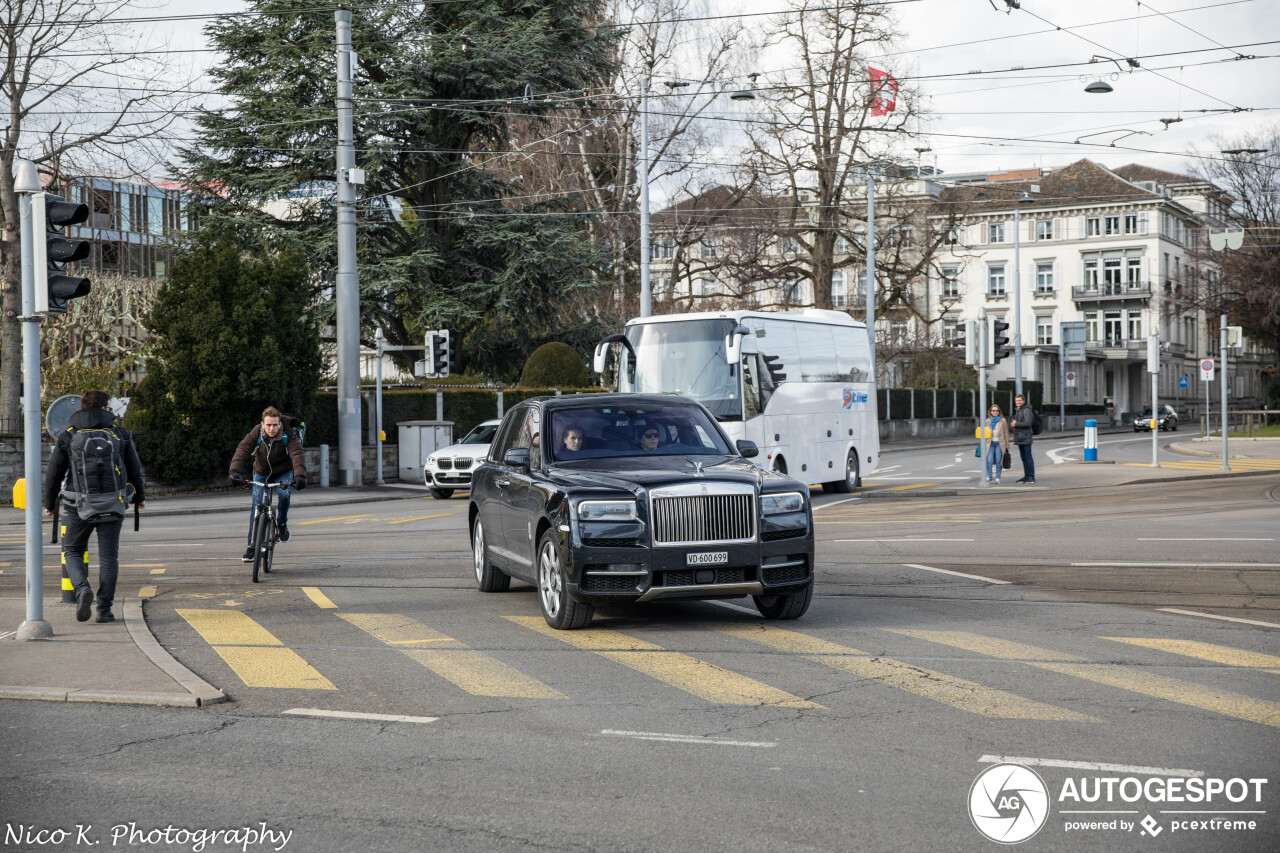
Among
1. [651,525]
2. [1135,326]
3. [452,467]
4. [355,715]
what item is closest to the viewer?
[355,715]

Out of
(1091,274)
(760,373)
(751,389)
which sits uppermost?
(1091,274)

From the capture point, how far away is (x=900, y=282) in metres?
48.8

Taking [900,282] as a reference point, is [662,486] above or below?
below

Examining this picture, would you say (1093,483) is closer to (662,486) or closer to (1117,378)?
(662,486)

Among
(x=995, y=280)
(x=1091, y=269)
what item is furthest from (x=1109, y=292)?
(x=995, y=280)

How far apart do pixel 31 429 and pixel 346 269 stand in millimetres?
21246

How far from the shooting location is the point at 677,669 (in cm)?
835

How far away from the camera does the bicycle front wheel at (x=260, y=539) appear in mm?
13578

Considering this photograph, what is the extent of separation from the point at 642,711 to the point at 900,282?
43.3 meters

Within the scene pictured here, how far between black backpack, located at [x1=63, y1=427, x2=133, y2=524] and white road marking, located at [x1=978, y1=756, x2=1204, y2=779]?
737 centimetres

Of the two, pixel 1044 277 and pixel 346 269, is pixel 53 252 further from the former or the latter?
pixel 1044 277

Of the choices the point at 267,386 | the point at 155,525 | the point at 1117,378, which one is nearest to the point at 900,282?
the point at 267,386

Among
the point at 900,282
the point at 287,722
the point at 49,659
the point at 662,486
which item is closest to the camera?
the point at 287,722

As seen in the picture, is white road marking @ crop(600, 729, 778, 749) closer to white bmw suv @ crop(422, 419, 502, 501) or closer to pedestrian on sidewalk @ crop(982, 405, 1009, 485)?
white bmw suv @ crop(422, 419, 502, 501)
